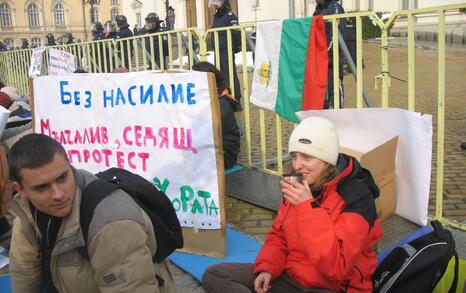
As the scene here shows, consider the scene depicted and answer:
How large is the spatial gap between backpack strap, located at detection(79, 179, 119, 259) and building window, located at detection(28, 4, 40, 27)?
80885 mm

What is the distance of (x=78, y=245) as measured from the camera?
1.90 meters

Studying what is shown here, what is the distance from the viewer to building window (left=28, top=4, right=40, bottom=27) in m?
75.4

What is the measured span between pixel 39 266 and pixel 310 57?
2.63 m

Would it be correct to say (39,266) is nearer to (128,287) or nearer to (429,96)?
(128,287)

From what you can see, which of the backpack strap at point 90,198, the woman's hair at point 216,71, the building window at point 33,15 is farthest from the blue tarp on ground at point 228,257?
the building window at point 33,15

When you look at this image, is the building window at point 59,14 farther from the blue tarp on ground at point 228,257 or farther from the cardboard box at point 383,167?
the cardboard box at point 383,167

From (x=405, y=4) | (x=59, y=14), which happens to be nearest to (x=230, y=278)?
(x=405, y=4)

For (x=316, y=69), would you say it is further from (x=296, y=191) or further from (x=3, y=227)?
(x=3, y=227)

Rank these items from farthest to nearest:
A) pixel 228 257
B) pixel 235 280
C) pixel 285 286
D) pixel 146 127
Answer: pixel 146 127 → pixel 228 257 → pixel 235 280 → pixel 285 286

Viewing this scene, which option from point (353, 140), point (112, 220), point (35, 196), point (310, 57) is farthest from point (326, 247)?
point (310, 57)

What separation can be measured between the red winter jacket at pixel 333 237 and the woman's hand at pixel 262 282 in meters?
0.03

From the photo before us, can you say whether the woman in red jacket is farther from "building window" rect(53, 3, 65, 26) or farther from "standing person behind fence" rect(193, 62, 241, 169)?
"building window" rect(53, 3, 65, 26)

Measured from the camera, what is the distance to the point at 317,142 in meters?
2.32

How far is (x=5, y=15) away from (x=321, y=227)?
81677mm
